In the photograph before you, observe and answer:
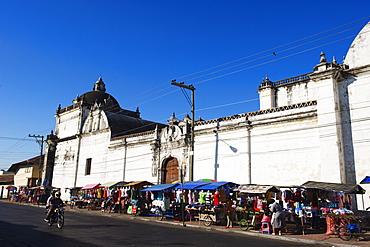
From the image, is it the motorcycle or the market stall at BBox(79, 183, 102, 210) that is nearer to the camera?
the motorcycle

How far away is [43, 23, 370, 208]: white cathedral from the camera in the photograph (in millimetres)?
16125

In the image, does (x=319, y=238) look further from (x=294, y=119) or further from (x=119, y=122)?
(x=119, y=122)

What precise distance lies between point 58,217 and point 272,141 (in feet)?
41.6

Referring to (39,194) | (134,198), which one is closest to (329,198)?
(134,198)

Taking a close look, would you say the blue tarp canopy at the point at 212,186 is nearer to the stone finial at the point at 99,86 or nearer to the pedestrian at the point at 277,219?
the pedestrian at the point at 277,219

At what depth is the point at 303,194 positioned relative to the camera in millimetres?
14961

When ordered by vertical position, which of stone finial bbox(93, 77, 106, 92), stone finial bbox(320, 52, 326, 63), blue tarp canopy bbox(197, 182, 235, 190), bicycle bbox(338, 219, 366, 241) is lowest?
bicycle bbox(338, 219, 366, 241)

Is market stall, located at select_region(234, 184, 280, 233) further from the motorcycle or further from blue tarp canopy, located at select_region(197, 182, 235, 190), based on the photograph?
the motorcycle

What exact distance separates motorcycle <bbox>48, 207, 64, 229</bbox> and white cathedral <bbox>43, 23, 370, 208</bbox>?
8.19 metres

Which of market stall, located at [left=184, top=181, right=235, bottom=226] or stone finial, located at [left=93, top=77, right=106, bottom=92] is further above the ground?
stone finial, located at [left=93, top=77, right=106, bottom=92]

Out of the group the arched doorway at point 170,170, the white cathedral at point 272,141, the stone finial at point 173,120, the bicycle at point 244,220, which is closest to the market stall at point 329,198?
the white cathedral at point 272,141

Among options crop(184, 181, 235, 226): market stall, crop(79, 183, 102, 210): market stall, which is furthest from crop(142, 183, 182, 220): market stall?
crop(79, 183, 102, 210): market stall

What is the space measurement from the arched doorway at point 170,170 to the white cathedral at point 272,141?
79 mm

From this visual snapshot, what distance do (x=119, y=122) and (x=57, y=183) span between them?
472 inches
